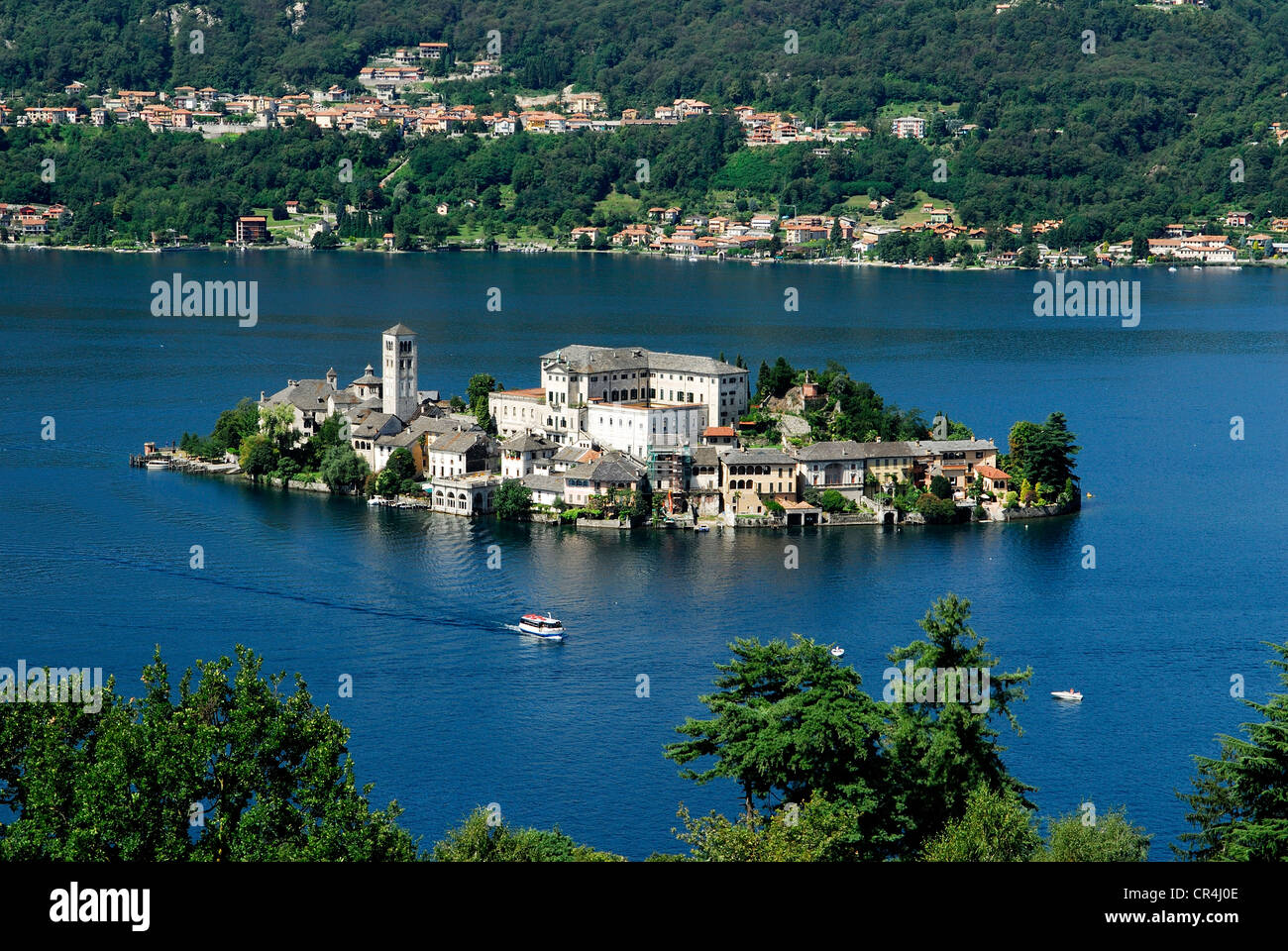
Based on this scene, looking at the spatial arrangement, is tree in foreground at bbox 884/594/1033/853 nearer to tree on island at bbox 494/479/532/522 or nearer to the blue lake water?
the blue lake water

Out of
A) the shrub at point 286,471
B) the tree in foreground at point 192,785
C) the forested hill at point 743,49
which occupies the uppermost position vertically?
the forested hill at point 743,49

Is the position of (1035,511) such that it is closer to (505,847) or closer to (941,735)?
(941,735)

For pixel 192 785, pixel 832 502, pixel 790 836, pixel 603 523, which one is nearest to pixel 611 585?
pixel 603 523

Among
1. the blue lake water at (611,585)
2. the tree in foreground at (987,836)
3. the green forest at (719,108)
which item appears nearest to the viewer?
the tree in foreground at (987,836)

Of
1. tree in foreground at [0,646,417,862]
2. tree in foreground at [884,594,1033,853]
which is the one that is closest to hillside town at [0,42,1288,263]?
tree in foreground at [884,594,1033,853]

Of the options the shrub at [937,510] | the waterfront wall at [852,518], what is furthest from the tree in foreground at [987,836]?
the shrub at [937,510]

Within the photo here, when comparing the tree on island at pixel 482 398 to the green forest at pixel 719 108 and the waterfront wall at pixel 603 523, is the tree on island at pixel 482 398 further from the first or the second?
the green forest at pixel 719 108

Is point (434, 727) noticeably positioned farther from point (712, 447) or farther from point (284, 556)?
point (712, 447)
